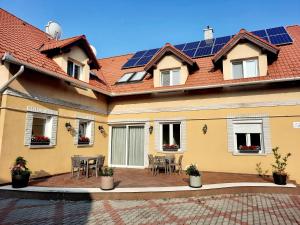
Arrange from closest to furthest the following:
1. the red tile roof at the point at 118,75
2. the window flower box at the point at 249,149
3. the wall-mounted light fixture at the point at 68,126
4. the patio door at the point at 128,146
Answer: the red tile roof at the point at 118,75 < the window flower box at the point at 249,149 < the wall-mounted light fixture at the point at 68,126 < the patio door at the point at 128,146

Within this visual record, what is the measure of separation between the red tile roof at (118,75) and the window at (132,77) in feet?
1.27

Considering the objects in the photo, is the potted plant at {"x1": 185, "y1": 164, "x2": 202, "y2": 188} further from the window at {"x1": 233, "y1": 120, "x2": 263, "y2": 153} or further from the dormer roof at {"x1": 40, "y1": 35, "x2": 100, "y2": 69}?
the dormer roof at {"x1": 40, "y1": 35, "x2": 100, "y2": 69}

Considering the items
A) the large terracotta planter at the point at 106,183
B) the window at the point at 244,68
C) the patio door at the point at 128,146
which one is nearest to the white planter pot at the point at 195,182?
the large terracotta planter at the point at 106,183

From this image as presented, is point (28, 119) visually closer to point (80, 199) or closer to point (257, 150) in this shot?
point (80, 199)

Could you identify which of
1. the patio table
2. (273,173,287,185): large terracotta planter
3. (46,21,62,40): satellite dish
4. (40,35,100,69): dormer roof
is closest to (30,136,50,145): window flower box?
the patio table

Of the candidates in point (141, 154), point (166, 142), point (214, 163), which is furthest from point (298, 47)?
point (141, 154)

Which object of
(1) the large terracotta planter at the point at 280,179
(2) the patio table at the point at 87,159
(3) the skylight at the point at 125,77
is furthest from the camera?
(3) the skylight at the point at 125,77

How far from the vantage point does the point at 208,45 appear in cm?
1519

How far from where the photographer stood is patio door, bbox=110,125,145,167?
12.7 metres

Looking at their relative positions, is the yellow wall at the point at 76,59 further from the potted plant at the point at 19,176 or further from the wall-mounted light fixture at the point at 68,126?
the potted plant at the point at 19,176

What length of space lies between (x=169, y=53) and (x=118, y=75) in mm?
4085

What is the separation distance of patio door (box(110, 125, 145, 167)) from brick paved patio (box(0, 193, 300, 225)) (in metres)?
5.78

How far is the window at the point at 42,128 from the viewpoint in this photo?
930 centimetres

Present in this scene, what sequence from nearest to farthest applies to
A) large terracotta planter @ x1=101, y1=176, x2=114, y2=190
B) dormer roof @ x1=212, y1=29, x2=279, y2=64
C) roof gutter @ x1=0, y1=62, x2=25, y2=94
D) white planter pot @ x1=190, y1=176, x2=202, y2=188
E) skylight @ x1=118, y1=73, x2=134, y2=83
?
large terracotta planter @ x1=101, y1=176, x2=114, y2=190
white planter pot @ x1=190, y1=176, x2=202, y2=188
roof gutter @ x1=0, y1=62, x2=25, y2=94
dormer roof @ x1=212, y1=29, x2=279, y2=64
skylight @ x1=118, y1=73, x2=134, y2=83
